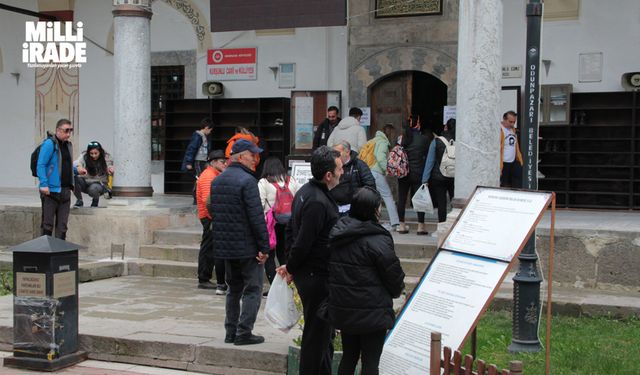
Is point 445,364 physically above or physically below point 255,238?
below

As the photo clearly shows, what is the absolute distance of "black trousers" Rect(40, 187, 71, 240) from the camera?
11453 millimetres

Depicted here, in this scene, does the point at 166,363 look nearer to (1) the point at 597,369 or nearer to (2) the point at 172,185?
(1) the point at 597,369

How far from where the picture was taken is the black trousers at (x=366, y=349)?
5496mm

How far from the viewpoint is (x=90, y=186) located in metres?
13.1

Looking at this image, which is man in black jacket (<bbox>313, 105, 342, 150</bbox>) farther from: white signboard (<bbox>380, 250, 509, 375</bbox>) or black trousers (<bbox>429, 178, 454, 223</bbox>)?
white signboard (<bbox>380, 250, 509, 375</bbox>)

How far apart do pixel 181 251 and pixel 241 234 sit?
4703 millimetres

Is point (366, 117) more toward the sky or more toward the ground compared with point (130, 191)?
more toward the sky

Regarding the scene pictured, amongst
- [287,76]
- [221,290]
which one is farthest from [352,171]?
[287,76]

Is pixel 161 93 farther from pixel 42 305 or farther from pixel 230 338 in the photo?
pixel 230 338

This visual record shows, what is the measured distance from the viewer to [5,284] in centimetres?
1083

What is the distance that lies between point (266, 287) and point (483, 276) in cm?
505

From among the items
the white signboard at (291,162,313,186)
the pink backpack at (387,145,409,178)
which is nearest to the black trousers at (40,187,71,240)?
the white signboard at (291,162,313,186)

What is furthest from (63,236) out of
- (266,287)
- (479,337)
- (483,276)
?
(483,276)

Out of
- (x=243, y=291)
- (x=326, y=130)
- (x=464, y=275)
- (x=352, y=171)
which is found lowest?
(x=243, y=291)
